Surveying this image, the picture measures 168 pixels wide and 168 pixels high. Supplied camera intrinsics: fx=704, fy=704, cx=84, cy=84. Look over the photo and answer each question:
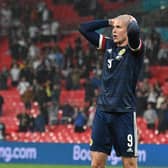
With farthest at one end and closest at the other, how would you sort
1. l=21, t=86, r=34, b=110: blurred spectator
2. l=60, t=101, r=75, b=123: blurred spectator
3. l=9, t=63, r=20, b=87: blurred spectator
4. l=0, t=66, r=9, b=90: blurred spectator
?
l=9, t=63, r=20, b=87: blurred spectator → l=0, t=66, r=9, b=90: blurred spectator → l=21, t=86, r=34, b=110: blurred spectator → l=60, t=101, r=75, b=123: blurred spectator

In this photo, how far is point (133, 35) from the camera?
22.2 ft

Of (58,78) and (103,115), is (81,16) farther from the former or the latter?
(103,115)

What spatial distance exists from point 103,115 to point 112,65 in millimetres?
514

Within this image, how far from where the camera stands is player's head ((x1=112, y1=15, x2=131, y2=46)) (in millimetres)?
6918

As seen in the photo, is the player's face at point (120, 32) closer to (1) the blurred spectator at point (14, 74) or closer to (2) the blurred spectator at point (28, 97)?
(2) the blurred spectator at point (28, 97)

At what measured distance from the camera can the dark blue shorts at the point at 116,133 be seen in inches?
277

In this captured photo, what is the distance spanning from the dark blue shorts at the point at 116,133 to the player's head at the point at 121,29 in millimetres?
729

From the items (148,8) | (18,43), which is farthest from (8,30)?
(148,8)

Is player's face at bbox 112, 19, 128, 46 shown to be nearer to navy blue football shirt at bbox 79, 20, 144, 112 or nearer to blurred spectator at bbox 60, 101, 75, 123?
navy blue football shirt at bbox 79, 20, 144, 112

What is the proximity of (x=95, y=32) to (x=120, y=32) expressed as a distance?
0.46 m

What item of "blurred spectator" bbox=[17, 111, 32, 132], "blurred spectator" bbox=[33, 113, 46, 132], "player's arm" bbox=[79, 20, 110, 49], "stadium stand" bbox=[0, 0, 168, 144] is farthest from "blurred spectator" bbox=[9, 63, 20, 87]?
"player's arm" bbox=[79, 20, 110, 49]

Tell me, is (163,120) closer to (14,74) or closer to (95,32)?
(14,74)

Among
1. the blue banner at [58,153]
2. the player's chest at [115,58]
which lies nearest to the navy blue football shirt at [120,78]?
the player's chest at [115,58]

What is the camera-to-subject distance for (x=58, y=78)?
21438 mm
